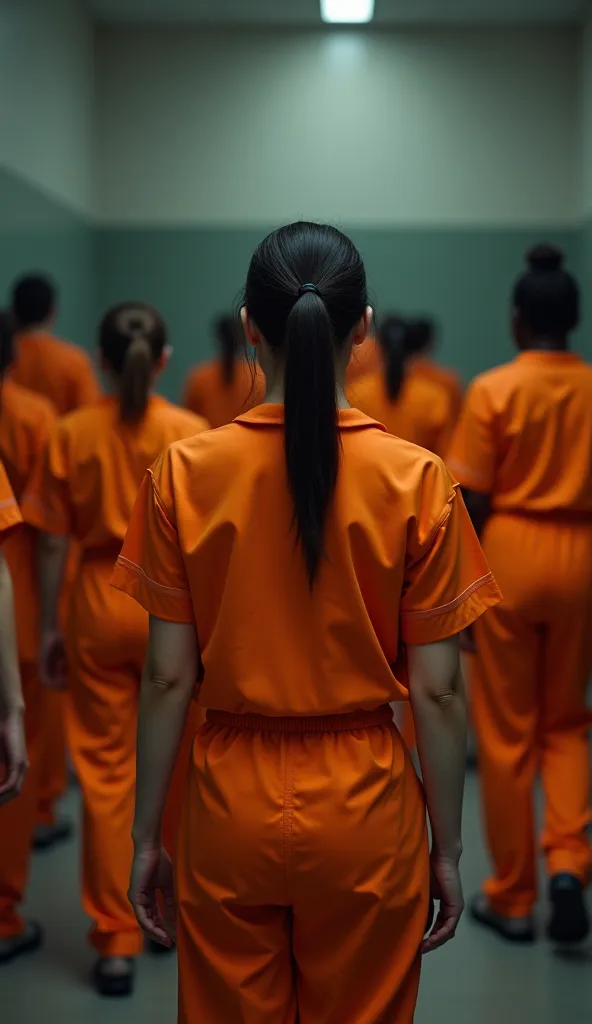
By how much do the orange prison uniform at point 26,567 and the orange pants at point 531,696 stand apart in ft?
4.08

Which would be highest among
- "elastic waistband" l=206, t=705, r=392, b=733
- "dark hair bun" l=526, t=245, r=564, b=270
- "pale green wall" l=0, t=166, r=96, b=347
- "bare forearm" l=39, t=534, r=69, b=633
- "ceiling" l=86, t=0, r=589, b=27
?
"ceiling" l=86, t=0, r=589, b=27

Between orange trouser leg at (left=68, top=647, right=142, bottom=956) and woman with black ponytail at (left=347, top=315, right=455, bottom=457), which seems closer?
orange trouser leg at (left=68, top=647, right=142, bottom=956)

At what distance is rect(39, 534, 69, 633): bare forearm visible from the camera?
316 cm

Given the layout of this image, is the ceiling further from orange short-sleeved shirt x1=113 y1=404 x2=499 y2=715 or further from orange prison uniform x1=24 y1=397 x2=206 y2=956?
orange short-sleeved shirt x1=113 y1=404 x2=499 y2=715

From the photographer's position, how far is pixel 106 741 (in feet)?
10.1

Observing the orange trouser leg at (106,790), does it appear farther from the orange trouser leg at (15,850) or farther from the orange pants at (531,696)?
the orange pants at (531,696)

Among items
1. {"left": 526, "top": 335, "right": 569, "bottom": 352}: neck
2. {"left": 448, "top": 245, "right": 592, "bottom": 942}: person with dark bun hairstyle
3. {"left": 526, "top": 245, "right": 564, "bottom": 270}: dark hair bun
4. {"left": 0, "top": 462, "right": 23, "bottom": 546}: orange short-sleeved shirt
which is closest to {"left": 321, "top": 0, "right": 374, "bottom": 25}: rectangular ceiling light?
{"left": 526, "top": 245, "right": 564, "bottom": 270}: dark hair bun

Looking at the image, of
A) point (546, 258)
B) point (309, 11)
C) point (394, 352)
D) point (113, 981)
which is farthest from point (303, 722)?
point (309, 11)

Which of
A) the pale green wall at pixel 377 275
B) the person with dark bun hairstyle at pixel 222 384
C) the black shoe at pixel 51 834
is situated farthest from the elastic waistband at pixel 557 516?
the pale green wall at pixel 377 275

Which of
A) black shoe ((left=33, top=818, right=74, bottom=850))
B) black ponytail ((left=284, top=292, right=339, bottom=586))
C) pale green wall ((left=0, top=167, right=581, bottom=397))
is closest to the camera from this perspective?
black ponytail ((left=284, top=292, right=339, bottom=586))

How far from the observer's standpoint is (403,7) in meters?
7.00

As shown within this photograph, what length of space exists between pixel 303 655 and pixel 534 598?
1.70 m

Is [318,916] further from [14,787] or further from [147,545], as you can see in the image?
[14,787]

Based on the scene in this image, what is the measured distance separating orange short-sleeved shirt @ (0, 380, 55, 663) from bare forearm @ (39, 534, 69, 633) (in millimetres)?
157
